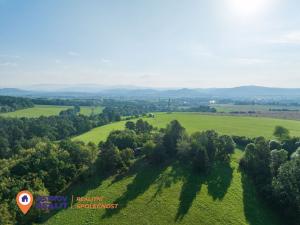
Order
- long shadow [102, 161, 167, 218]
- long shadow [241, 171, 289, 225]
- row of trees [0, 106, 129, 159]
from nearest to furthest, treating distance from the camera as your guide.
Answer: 1. long shadow [241, 171, 289, 225]
2. long shadow [102, 161, 167, 218]
3. row of trees [0, 106, 129, 159]

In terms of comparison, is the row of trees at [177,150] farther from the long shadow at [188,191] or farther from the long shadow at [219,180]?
the long shadow at [188,191]

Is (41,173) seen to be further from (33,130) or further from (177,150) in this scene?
(33,130)

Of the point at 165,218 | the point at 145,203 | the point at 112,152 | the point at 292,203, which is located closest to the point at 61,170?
the point at 112,152

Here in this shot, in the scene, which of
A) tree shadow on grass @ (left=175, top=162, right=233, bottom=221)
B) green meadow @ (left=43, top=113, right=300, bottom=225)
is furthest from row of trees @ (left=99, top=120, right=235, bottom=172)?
green meadow @ (left=43, top=113, right=300, bottom=225)

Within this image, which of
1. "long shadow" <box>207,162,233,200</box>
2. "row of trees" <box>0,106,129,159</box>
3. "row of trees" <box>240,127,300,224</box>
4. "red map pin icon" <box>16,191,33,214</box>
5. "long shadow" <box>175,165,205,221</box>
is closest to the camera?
"red map pin icon" <box>16,191,33,214</box>

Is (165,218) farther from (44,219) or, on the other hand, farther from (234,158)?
(234,158)

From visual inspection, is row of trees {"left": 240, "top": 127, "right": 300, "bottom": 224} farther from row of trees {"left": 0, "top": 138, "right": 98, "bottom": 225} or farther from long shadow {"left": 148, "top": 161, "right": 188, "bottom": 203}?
row of trees {"left": 0, "top": 138, "right": 98, "bottom": 225}

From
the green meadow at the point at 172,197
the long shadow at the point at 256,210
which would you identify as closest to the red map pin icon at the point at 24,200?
the green meadow at the point at 172,197

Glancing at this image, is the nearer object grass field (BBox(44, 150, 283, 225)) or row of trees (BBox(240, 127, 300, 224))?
grass field (BBox(44, 150, 283, 225))
